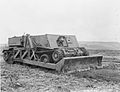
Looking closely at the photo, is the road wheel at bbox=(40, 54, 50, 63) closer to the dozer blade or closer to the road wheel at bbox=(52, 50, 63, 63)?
the road wheel at bbox=(52, 50, 63, 63)

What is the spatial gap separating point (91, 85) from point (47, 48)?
385 cm

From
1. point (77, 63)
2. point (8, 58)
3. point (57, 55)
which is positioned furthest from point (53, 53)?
A: point (8, 58)

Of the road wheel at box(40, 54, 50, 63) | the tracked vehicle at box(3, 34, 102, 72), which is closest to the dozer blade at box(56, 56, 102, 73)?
the tracked vehicle at box(3, 34, 102, 72)

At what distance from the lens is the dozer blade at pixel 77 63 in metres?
8.66

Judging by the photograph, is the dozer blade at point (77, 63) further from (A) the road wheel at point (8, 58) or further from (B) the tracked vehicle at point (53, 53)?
(A) the road wheel at point (8, 58)

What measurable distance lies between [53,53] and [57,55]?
31 centimetres

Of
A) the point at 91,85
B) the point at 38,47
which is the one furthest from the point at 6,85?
the point at 38,47

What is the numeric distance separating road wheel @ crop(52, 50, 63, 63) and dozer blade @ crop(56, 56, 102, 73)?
520 millimetres

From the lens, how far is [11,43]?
12.2 m

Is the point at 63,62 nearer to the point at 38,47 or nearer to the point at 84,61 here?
the point at 84,61

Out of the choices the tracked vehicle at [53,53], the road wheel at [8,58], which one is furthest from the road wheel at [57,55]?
the road wheel at [8,58]

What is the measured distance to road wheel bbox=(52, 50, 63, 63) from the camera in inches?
360

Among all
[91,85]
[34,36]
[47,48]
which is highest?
[34,36]

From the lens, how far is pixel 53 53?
9500 millimetres
